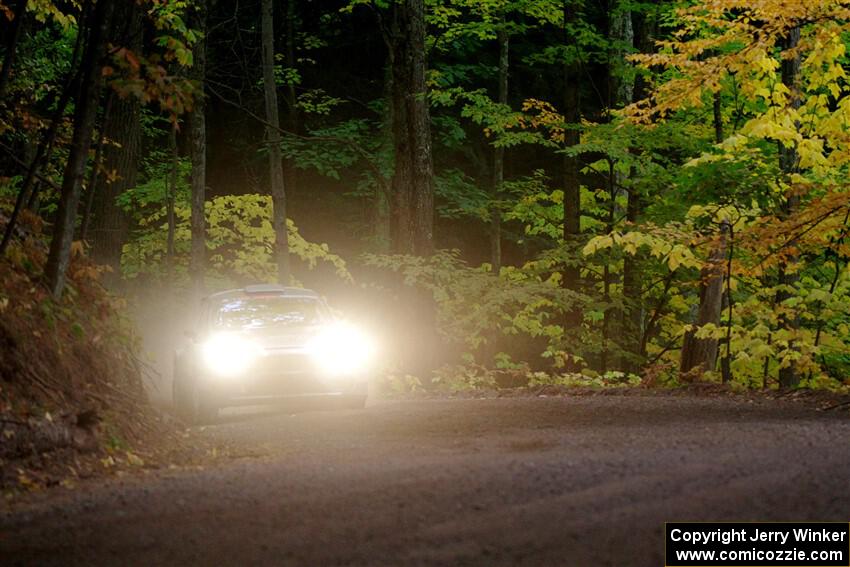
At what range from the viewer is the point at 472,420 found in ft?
40.1

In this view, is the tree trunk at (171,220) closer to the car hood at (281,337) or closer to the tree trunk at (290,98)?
the tree trunk at (290,98)

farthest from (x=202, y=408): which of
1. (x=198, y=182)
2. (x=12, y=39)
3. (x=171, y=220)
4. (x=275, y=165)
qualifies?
(x=275, y=165)

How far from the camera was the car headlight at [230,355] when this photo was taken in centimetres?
1313

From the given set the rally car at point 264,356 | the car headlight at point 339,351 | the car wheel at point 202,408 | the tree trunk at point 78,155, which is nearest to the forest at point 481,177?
the tree trunk at point 78,155

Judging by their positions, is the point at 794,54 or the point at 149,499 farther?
the point at 794,54

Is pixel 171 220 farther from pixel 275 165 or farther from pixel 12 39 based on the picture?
pixel 12 39

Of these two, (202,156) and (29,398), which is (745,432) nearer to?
(29,398)

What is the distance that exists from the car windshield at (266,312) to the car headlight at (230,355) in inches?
23.3

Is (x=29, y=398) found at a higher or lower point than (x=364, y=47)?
lower

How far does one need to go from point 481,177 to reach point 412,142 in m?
12.8

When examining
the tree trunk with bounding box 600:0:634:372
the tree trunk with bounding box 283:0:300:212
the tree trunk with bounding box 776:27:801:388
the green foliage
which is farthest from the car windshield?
the tree trunk with bounding box 283:0:300:212

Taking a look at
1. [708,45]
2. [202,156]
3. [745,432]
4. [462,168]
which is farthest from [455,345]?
[745,432]

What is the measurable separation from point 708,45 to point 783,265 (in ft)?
18.3

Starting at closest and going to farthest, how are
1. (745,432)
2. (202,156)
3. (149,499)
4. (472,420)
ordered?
(149,499)
(745,432)
(472,420)
(202,156)
